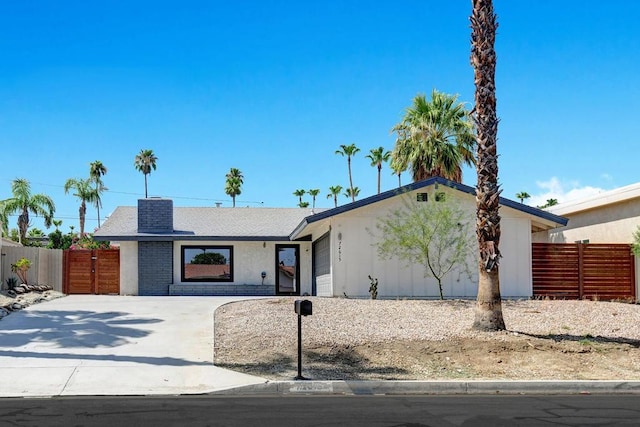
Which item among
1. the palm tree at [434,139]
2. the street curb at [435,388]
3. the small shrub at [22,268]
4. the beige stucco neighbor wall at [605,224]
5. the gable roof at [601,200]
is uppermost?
the palm tree at [434,139]

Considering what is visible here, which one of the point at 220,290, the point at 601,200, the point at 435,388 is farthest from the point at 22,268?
the point at 601,200

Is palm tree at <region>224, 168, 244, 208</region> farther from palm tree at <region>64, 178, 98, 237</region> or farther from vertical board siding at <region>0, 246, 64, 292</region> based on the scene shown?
vertical board siding at <region>0, 246, 64, 292</region>

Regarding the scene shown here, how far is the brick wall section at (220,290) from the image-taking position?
2623 cm

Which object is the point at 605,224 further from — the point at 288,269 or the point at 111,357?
the point at 111,357

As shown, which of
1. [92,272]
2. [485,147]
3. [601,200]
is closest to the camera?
[485,147]

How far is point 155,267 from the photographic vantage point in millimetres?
26359

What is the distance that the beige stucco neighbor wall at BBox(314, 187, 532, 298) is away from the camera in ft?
67.7

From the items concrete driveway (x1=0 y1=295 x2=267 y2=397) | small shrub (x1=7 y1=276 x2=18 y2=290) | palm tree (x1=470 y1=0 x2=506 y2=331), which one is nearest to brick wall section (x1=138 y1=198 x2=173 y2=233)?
small shrub (x1=7 y1=276 x2=18 y2=290)

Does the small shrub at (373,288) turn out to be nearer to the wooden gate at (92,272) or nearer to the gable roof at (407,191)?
the gable roof at (407,191)

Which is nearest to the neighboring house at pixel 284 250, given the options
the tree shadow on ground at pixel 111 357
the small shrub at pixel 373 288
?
the small shrub at pixel 373 288

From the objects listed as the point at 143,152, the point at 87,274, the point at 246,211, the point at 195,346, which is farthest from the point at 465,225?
the point at 143,152

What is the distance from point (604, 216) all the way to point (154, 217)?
17.9 metres

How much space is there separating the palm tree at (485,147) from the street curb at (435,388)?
329 cm

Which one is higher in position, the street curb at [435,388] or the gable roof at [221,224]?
the gable roof at [221,224]
